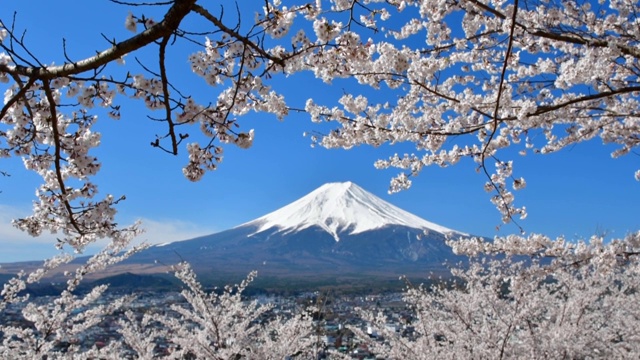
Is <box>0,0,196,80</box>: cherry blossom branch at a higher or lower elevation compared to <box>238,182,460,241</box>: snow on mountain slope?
lower

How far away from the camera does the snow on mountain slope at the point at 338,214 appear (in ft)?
408

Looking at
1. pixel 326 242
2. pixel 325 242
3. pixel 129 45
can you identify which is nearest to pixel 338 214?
pixel 326 242

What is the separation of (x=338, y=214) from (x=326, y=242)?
2143 cm

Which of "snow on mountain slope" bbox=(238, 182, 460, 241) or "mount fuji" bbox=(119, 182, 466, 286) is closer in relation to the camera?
"mount fuji" bbox=(119, 182, 466, 286)

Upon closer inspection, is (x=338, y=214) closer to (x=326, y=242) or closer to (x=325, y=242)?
→ (x=326, y=242)

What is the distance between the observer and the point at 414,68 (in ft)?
11.4

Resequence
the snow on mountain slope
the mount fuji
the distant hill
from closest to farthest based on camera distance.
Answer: the distant hill → the mount fuji → the snow on mountain slope

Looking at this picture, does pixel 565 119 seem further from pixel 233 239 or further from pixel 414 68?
pixel 233 239

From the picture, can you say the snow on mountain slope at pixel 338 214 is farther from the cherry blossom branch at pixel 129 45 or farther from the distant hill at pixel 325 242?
the cherry blossom branch at pixel 129 45

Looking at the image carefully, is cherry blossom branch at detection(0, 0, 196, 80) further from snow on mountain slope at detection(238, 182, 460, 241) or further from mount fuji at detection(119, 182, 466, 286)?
snow on mountain slope at detection(238, 182, 460, 241)

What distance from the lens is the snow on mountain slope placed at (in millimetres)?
124438

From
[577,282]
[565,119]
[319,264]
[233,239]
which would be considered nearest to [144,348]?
[565,119]

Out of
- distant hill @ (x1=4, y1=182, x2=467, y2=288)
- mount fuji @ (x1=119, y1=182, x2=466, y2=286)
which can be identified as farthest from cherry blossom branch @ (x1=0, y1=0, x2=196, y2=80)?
mount fuji @ (x1=119, y1=182, x2=466, y2=286)

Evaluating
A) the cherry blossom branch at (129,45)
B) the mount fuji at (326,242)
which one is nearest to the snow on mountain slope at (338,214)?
the mount fuji at (326,242)
